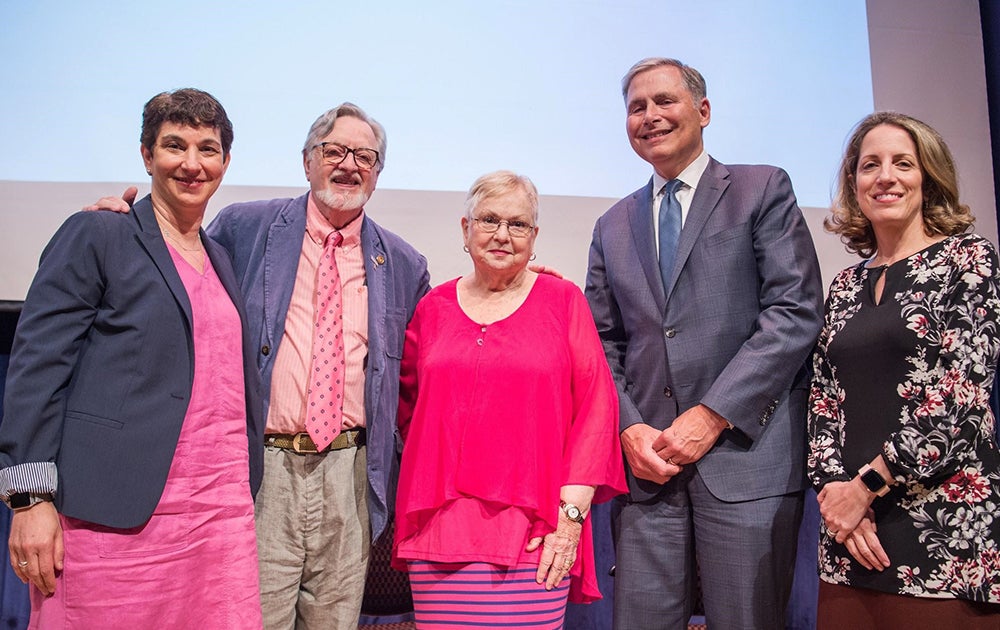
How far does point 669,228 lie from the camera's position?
2205 mm

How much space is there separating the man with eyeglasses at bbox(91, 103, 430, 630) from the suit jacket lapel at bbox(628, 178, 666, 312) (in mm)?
699

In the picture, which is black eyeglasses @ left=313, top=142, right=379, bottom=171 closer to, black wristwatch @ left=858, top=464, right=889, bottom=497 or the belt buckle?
the belt buckle

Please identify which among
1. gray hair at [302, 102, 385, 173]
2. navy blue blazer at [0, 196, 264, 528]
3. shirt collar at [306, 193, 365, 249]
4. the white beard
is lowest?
navy blue blazer at [0, 196, 264, 528]

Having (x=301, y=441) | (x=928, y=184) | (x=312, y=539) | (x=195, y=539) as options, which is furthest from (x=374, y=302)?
(x=928, y=184)

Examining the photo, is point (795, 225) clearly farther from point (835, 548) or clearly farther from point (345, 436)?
point (345, 436)

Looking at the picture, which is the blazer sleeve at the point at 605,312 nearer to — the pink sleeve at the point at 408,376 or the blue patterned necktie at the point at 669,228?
the blue patterned necktie at the point at 669,228

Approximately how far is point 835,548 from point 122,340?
171 cm

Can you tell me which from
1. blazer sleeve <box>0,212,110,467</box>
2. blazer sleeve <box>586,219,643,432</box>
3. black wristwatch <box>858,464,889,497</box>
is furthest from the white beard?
black wristwatch <box>858,464,889,497</box>

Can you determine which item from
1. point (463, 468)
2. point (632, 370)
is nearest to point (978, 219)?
point (632, 370)

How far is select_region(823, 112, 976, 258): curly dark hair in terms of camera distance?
1.91m

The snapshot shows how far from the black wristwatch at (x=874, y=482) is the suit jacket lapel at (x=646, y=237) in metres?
0.66

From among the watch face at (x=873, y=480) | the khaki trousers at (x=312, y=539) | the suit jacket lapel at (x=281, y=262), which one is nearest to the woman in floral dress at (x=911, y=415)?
the watch face at (x=873, y=480)

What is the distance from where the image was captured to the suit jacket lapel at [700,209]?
2.11 meters

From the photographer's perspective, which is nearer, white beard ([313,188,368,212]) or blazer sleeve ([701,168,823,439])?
blazer sleeve ([701,168,823,439])
